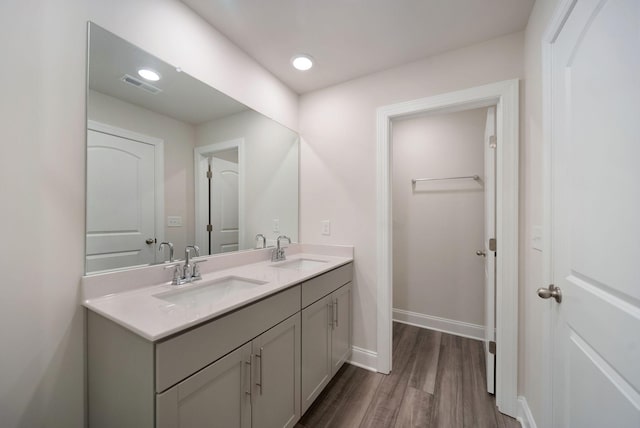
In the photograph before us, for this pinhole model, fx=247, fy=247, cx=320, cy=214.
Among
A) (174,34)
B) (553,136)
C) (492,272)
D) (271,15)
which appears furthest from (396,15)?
(492,272)

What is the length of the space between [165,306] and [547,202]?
1.67 m

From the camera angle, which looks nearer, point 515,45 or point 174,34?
point 174,34

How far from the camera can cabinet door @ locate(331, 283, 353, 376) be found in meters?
1.75

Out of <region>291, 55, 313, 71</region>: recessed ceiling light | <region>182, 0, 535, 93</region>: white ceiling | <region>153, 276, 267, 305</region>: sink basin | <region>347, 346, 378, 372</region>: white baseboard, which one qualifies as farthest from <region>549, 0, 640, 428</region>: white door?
<region>291, 55, 313, 71</region>: recessed ceiling light

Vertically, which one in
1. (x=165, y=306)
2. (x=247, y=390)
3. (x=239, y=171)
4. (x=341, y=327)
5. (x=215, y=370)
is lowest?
(x=341, y=327)

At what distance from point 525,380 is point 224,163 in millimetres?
2289

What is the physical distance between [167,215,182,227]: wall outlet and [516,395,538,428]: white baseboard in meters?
2.18

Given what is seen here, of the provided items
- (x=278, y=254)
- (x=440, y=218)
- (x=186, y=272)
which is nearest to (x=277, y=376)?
(x=186, y=272)

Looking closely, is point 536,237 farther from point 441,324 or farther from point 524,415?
point 441,324

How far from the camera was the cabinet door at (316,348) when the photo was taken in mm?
1422

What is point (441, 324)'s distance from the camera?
2.58m

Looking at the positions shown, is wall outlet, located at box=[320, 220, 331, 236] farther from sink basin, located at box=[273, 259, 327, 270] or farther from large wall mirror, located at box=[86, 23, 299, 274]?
large wall mirror, located at box=[86, 23, 299, 274]

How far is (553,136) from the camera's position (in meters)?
1.06

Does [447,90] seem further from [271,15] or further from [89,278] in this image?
[89,278]
